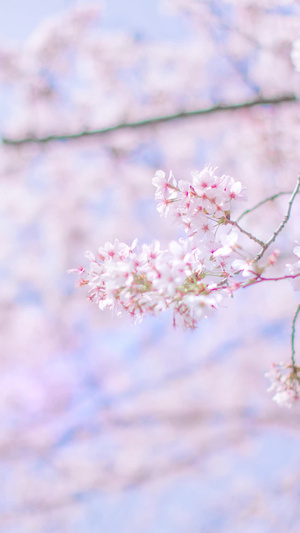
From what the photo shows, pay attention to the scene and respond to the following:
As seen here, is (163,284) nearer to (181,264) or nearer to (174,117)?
(181,264)

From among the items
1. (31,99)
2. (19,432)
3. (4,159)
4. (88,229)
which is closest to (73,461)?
(19,432)

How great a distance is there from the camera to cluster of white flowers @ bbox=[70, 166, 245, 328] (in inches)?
46.3

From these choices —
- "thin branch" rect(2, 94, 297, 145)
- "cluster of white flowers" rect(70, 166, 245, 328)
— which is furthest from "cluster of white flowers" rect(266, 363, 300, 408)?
"thin branch" rect(2, 94, 297, 145)

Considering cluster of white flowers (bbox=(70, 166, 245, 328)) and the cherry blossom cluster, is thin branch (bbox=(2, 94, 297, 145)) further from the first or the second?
the cherry blossom cluster

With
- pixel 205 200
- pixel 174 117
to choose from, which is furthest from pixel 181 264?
pixel 174 117

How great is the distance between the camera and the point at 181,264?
1.17 meters

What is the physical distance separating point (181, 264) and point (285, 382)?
0.90 meters

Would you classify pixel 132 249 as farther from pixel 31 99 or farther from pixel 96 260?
pixel 31 99

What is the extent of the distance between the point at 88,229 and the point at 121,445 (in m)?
4.50

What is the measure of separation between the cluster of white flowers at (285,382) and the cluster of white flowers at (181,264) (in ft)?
2.30

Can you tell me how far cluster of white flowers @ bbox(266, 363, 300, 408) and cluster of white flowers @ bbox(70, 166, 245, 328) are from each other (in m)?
0.70

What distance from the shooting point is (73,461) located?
8227mm

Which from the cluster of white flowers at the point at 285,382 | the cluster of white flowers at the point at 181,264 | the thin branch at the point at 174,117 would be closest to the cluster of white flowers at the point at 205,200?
the cluster of white flowers at the point at 181,264

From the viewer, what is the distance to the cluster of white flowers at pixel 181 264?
118 centimetres
